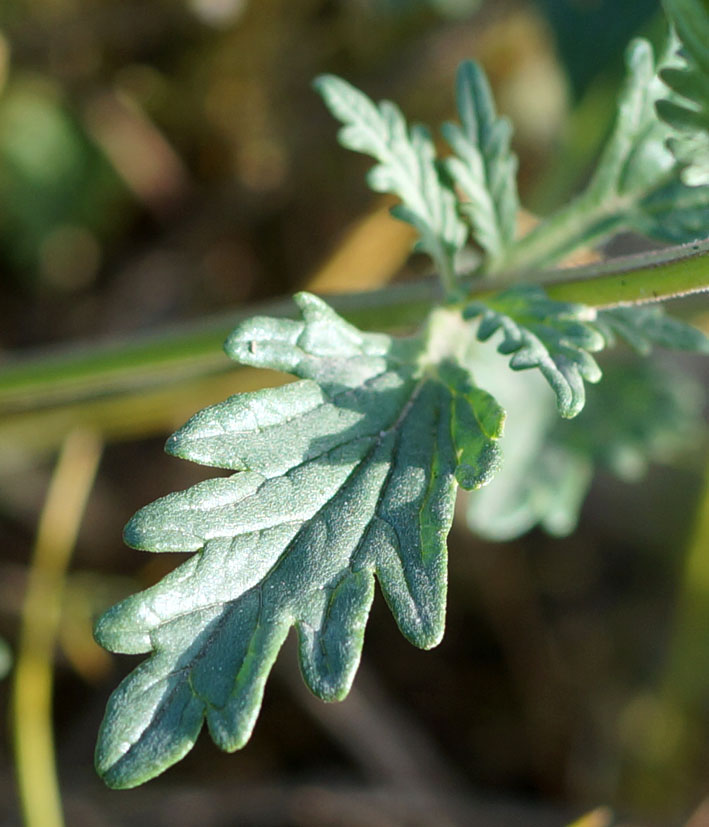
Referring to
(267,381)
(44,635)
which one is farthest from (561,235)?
(44,635)

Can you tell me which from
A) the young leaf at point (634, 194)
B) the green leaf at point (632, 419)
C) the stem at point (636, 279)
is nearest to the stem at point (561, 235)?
the young leaf at point (634, 194)

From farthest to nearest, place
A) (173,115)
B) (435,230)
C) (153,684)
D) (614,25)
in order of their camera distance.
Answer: (173,115) → (614,25) → (435,230) → (153,684)

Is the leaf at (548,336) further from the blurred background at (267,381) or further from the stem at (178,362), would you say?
the blurred background at (267,381)

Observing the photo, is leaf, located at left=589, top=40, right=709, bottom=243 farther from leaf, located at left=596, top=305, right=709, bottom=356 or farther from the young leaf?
leaf, located at left=596, top=305, right=709, bottom=356

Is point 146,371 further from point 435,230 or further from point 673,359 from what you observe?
point 673,359

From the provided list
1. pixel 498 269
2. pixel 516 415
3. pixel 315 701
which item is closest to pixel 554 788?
pixel 315 701

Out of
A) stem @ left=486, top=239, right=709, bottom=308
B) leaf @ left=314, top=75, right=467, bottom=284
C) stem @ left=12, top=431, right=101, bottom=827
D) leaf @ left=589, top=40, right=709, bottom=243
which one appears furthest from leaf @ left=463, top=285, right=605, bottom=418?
stem @ left=12, top=431, right=101, bottom=827
